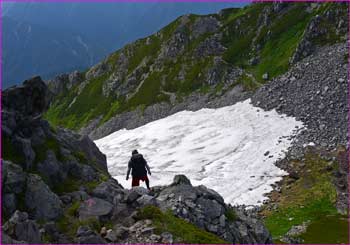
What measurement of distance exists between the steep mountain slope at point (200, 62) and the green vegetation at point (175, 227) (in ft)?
269

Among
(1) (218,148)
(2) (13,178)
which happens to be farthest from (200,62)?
(2) (13,178)

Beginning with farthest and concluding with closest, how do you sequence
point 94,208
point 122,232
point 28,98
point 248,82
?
point 248,82
point 28,98
point 94,208
point 122,232

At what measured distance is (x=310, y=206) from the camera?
4866 centimetres

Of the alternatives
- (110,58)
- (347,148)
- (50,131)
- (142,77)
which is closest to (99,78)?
(110,58)

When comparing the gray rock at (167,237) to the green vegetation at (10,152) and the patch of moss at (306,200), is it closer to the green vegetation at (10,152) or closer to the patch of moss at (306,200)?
the green vegetation at (10,152)

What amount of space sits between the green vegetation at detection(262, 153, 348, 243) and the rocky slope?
1367cm

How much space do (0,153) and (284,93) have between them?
72571 mm

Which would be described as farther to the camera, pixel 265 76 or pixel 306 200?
pixel 265 76

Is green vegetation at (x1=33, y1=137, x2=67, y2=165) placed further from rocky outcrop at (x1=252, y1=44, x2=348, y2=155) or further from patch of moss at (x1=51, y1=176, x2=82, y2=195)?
rocky outcrop at (x1=252, y1=44, x2=348, y2=155)

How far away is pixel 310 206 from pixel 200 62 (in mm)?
86563

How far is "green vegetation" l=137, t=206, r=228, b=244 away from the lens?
2047cm

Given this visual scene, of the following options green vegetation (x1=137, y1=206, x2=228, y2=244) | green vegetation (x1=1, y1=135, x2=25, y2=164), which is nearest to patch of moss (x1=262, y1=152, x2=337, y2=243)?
green vegetation (x1=137, y1=206, x2=228, y2=244)

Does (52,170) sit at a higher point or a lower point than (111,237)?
higher

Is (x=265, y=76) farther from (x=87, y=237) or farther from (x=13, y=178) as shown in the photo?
(x=87, y=237)
